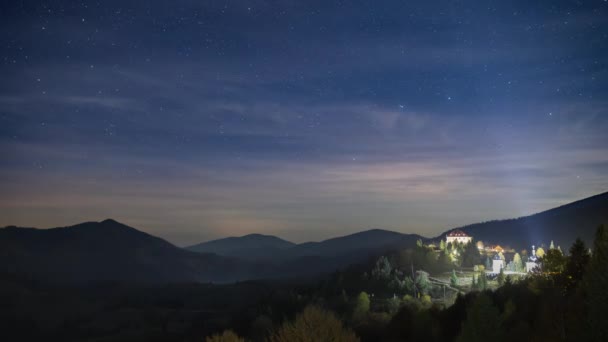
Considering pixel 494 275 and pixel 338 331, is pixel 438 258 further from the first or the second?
pixel 338 331

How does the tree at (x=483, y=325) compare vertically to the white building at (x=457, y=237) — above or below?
below

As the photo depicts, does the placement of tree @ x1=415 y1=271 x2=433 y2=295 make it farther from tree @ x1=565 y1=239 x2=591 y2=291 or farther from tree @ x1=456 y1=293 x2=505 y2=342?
tree @ x1=456 y1=293 x2=505 y2=342

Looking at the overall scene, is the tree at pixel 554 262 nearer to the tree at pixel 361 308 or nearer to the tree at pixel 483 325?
the tree at pixel 361 308

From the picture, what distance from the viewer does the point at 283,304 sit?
19412cm

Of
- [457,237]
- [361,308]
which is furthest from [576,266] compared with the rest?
[457,237]

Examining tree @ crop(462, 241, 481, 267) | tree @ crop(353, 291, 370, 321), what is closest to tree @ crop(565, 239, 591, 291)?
tree @ crop(353, 291, 370, 321)

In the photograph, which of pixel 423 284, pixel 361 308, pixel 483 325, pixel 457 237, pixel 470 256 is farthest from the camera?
pixel 457 237

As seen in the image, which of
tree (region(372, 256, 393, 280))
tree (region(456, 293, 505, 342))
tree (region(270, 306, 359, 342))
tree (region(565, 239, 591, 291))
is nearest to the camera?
tree (region(270, 306, 359, 342))

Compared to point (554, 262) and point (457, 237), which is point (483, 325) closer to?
point (554, 262)

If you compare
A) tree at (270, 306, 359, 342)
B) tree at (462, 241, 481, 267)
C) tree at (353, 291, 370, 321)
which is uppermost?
tree at (462, 241, 481, 267)

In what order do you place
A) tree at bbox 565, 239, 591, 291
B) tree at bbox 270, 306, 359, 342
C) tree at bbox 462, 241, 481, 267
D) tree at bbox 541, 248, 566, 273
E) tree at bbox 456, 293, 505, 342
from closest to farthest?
tree at bbox 270, 306, 359, 342
tree at bbox 456, 293, 505, 342
tree at bbox 565, 239, 591, 291
tree at bbox 541, 248, 566, 273
tree at bbox 462, 241, 481, 267

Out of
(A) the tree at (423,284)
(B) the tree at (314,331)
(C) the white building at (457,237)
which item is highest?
(C) the white building at (457,237)

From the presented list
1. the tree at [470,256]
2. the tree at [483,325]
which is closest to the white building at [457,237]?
the tree at [470,256]

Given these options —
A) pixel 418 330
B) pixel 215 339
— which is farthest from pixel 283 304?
pixel 215 339
